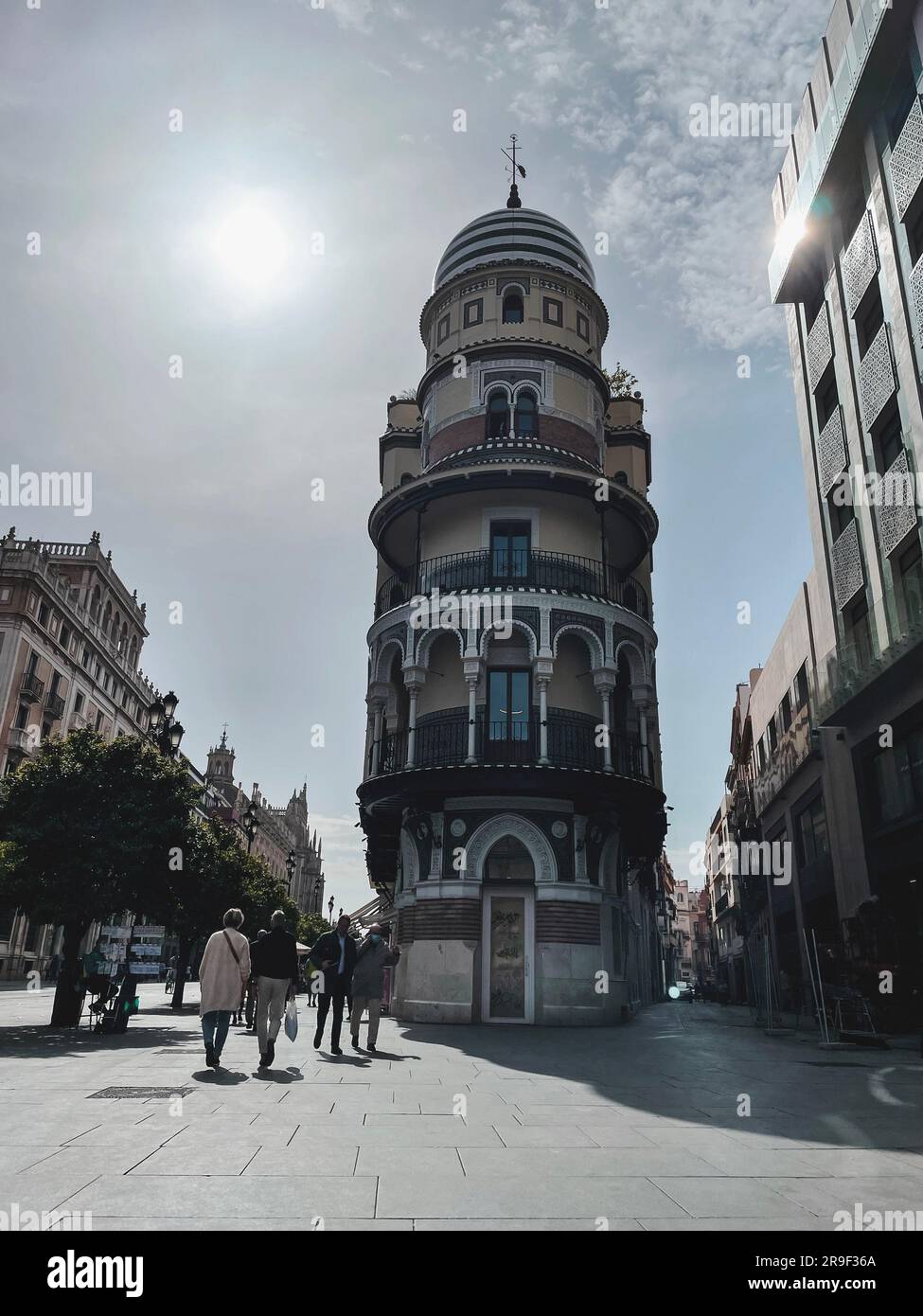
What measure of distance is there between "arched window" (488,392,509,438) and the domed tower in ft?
0.23

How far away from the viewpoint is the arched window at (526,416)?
85.0 feet

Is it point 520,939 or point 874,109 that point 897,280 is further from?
point 520,939

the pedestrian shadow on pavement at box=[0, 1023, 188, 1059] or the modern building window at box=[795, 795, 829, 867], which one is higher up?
the modern building window at box=[795, 795, 829, 867]

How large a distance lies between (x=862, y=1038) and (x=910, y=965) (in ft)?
12.0

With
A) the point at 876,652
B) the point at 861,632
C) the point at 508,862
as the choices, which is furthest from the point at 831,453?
the point at 508,862

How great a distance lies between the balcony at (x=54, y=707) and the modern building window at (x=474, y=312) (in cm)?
3413

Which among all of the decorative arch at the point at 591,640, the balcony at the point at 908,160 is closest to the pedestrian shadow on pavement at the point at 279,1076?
the decorative arch at the point at 591,640

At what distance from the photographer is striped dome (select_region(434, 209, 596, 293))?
2809 centimetres

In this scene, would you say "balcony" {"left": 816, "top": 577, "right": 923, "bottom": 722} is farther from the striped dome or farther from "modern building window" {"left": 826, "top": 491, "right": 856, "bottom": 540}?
the striped dome

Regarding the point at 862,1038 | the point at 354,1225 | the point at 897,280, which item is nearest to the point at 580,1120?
the point at 354,1225

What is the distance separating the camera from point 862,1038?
14961 millimetres

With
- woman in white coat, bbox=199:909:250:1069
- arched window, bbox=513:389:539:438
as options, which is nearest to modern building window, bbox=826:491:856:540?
arched window, bbox=513:389:539:438

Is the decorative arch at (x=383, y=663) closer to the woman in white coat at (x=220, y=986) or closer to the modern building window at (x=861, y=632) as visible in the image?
the modern building window at (x=861, y=632)

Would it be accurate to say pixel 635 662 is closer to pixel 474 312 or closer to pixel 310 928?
pixel 474 312
